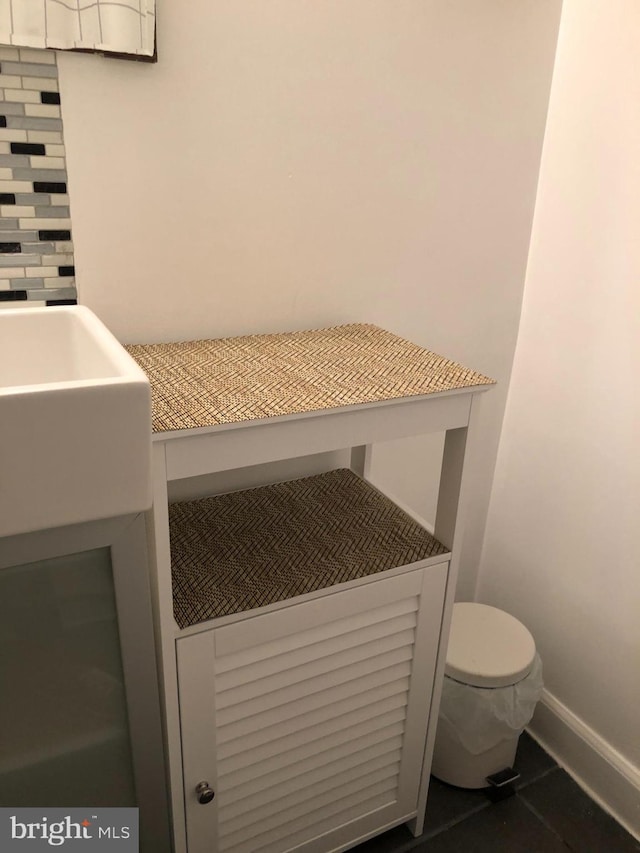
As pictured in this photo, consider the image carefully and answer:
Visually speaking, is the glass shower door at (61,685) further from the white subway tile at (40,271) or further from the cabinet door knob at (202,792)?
the white subway tile at (40,271)

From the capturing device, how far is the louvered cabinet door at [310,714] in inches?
38.8

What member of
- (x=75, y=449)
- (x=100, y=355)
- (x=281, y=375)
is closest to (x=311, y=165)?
(x=281, y=375)

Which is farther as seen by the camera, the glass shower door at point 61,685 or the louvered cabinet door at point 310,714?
the louvered cabinet door at point 310,714

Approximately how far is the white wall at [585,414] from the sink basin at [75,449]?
3.16ft

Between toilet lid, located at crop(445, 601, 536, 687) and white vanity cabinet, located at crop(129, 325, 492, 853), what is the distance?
156 millimetres

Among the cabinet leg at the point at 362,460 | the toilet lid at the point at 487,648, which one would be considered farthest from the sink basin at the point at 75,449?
the toilet lid at the point at 487,648

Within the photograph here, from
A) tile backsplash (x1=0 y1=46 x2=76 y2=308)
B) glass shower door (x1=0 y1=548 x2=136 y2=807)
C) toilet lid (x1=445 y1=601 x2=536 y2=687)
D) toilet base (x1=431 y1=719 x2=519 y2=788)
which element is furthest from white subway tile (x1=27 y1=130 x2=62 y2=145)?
toilet base (x1=431 y1=719 x2=519 y2=788)

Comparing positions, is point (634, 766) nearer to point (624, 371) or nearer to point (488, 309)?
point (624, 371)

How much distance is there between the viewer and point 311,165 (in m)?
1.17

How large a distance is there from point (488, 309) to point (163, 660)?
97cm

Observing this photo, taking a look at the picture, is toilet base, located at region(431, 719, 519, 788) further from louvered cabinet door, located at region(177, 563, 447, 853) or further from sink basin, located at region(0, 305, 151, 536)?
sink basin, located at region(0, 305, 151, 536)

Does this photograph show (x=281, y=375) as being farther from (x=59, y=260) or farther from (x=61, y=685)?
(x=61, y=685)

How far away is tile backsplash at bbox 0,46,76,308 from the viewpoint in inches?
36.8

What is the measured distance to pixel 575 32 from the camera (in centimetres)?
129
